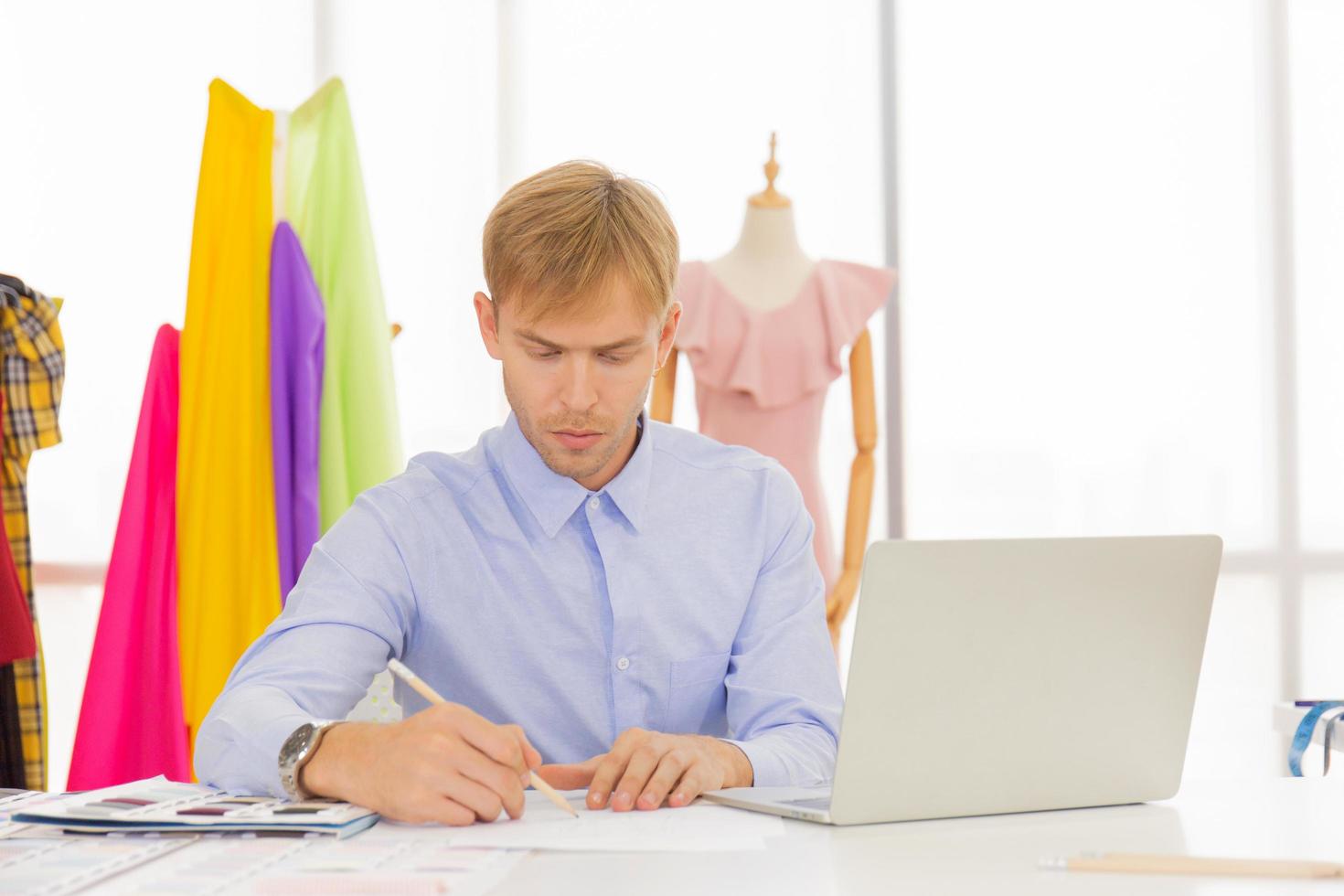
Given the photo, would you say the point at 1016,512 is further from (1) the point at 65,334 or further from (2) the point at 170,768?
(1) the point at 65,334

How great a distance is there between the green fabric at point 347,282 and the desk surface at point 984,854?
1636 mm

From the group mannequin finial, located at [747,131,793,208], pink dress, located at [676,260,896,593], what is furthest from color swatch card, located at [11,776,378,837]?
mannequin finial, located at [747,131,793,208]

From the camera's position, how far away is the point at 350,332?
2.47 m

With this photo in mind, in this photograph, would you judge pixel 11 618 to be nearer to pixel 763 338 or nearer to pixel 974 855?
pixel 763 338

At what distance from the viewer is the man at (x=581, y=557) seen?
1.39 metres

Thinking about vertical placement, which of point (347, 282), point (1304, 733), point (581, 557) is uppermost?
point (347, 282)

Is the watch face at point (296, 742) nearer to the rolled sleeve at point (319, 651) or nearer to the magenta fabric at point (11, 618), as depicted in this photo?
the rolled sleeve at point (319, 651)

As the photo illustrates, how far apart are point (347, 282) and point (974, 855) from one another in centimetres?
184

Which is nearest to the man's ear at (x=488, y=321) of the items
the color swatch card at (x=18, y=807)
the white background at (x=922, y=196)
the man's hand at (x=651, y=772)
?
the man's hand at (x=651, y=772)

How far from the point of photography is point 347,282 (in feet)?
8.08

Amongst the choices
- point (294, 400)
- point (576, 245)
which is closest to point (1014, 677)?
point (576, 245)

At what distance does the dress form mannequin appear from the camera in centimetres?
278

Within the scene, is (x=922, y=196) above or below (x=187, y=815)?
above

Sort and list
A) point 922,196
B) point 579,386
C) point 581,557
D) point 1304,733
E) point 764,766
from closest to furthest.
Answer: point 764,766 → point 579,386 → point 581,557 → point 1304,733 → point 922,196
